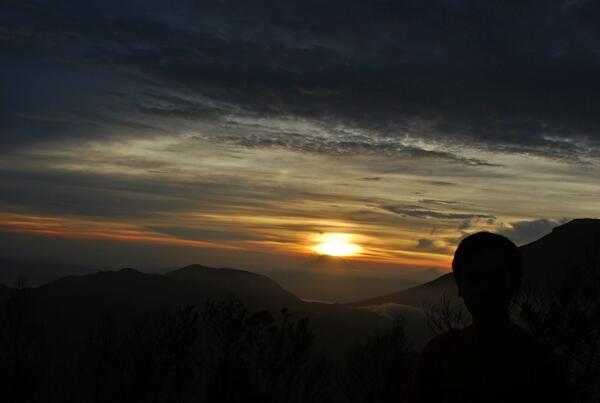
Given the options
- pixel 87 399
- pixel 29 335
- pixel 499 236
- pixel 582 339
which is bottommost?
pixel 87 399

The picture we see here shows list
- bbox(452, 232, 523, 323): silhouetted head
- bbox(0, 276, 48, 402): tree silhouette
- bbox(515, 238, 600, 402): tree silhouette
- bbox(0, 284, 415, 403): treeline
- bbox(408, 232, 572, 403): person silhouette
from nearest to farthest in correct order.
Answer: bbox(408, 232, 572, 403): person silhouette, bbox(452, 232, 523, 323): silhouetted head, bbox(515, 238, 600, 402): tree silhouette, bbox(0, 284, 415, 403): treeline, bbox(0, 276, 48, 402): tree silhouette

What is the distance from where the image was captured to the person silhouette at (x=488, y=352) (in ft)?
10.2

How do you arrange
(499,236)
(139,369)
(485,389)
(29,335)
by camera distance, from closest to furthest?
(485,389) → (499,236) → (139,369) → (29,335)

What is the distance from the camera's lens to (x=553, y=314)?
22.8 metres

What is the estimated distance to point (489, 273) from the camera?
326 cm

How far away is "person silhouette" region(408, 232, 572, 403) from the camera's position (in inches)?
123

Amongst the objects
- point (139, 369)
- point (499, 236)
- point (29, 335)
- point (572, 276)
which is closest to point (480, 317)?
point (499, 236)

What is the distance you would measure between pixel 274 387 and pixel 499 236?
31171 millimetres

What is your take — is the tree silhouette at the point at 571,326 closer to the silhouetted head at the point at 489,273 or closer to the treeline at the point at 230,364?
the treeline at the point at 230,364

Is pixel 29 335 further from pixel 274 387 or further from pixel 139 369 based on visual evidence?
pixel 274 387

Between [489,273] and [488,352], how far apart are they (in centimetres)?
44

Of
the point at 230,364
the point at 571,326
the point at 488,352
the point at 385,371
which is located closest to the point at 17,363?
the point at 230,364

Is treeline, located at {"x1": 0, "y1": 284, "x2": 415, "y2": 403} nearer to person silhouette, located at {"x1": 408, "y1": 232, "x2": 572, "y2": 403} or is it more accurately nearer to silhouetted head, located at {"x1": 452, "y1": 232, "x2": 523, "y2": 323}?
person silhouette, located at {"x1": 408, "y1": 232, "x2": 572, "y2": 403}

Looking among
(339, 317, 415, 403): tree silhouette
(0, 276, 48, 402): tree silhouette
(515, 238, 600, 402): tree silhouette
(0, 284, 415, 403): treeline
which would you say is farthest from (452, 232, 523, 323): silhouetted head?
(0, 276, 48, 402): tree silhouette
